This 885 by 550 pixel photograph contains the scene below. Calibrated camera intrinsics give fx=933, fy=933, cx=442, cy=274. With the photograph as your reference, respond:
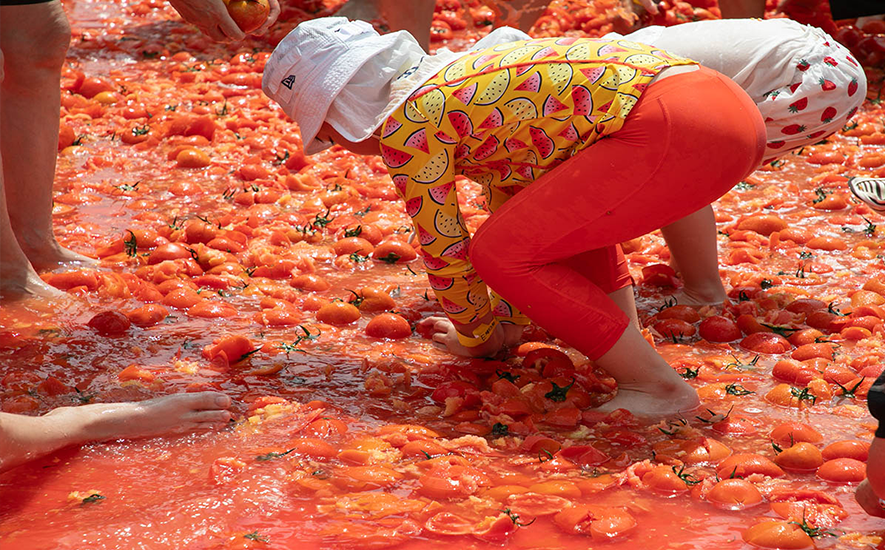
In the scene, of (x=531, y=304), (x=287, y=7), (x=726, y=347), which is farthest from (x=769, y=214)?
(x=287, y=7)

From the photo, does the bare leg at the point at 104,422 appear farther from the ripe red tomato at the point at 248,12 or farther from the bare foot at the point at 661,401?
the ripe red tomato at the point at 248,12

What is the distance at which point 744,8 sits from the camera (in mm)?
6602

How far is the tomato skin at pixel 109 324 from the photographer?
3.27 metres

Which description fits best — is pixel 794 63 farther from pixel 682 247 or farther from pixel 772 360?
pixel 772 360

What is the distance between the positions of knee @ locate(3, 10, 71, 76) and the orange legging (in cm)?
187

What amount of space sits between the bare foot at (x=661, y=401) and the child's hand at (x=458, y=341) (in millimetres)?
533

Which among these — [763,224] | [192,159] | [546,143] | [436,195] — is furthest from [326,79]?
[192,159]

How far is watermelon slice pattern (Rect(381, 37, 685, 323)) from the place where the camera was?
2.63 metres

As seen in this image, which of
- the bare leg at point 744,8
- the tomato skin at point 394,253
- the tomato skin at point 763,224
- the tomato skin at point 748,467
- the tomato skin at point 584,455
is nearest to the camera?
the tomato skin at point 748,467

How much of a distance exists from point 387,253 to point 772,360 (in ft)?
5.47

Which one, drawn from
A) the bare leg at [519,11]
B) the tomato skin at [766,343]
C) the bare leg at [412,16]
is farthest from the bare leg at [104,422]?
the bare leg at [519,11]

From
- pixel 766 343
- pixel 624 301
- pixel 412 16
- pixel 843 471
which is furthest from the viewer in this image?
pixel 412 16

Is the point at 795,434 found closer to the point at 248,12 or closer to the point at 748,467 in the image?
the point at 748,467

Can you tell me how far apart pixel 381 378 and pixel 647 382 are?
84cm
